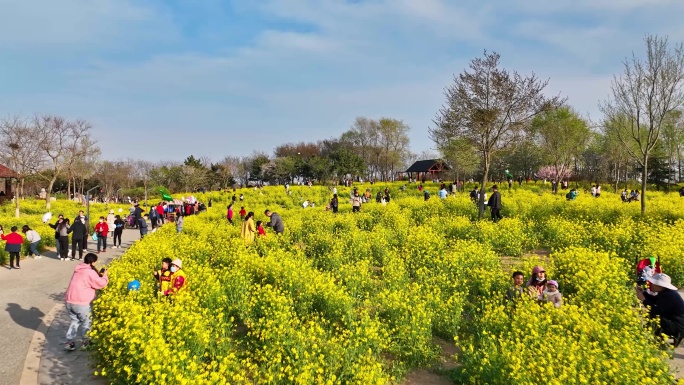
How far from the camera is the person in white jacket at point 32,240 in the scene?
15.1 m

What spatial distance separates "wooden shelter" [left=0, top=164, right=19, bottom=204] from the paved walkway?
3537 cm

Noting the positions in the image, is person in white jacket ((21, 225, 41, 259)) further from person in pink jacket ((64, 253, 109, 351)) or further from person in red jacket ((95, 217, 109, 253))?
person in pink jacket ((64, 253, 109, 351))

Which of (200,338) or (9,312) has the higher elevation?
(200,338)

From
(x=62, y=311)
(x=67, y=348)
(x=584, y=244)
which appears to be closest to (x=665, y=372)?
(x=584, y=244)

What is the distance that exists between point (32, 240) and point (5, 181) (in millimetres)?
38362

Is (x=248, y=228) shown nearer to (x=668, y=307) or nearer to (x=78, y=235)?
(x=78, y=235)

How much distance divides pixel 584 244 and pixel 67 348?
12556mm

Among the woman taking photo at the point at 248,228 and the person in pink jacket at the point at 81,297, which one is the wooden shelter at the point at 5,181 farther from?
the person in pink jacket at the point at 81,297

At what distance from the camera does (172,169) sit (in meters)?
65.0

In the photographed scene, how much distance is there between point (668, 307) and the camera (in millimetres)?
6395

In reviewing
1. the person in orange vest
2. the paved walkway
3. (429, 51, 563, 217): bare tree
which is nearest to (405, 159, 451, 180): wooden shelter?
(429, 51, 563, 217): bare tree

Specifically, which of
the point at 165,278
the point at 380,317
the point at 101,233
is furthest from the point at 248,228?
the point at 101,233

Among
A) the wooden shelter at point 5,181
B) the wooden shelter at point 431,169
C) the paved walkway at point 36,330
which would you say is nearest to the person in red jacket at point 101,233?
the paved walkway at point 36,330

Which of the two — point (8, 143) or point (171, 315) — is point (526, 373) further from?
point (8, 143)
